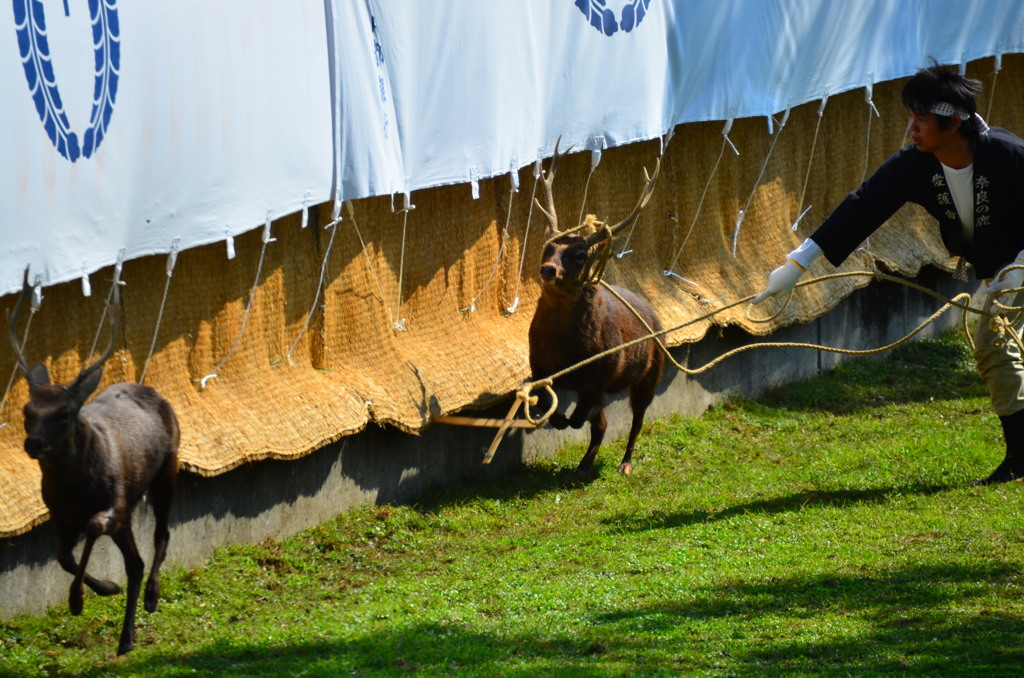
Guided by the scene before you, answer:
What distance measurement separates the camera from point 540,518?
9.26 metres

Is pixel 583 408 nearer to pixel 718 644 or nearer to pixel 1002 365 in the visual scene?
pixel 1002 365

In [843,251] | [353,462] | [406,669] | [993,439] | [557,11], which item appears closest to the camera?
[406,669]

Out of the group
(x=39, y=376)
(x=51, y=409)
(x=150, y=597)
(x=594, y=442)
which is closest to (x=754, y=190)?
(x=594, y=442)

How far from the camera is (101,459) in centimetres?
621

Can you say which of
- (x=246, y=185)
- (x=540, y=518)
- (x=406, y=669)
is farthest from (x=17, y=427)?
(x=540, y=518)

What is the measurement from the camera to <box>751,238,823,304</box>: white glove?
8.09 metres

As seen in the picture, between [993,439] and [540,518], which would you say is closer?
[540,518]

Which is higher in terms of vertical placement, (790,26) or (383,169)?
(790,26)

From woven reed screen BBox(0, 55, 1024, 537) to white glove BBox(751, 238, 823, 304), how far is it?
1.97 metres

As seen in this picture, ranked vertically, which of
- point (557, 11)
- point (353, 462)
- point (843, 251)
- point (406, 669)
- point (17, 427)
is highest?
point (557, 11)

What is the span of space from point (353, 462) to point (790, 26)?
6294 millimetres

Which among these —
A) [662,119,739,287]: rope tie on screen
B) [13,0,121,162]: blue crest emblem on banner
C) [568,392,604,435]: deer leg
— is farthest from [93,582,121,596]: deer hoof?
[662,119,739,287]: rope tie on screen

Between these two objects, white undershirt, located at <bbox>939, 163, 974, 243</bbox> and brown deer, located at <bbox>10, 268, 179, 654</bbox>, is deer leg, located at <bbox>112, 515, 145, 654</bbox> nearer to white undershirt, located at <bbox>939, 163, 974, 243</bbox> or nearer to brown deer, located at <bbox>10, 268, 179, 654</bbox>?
brown deer, located at <bbox>10, 268, 179, 654</bbox>

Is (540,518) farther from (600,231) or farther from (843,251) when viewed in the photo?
(843,251)
